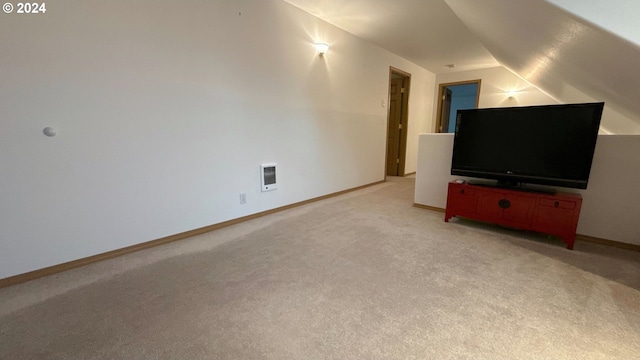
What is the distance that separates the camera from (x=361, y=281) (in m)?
1.79

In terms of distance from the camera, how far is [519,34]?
2406mm

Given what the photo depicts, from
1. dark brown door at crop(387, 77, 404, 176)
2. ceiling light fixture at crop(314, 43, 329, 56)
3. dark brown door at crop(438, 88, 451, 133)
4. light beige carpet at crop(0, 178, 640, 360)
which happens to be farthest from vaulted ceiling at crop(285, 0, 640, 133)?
dark brown door at crop(438, 88, 451, 133)

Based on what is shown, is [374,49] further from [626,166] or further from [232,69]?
[626,166]

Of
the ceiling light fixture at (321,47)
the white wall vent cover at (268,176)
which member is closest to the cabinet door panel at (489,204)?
the white wall vent cover at (268,176)

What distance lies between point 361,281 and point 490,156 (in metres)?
1.99

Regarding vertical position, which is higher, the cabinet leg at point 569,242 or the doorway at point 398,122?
the doorway at point 398,122

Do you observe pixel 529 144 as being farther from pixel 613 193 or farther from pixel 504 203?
pixel 613 193

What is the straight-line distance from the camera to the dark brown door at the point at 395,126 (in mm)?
5588

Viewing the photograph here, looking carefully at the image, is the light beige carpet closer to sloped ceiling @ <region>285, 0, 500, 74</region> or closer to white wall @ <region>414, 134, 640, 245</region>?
white wall @ <region>414, 134, 640, 245</region>

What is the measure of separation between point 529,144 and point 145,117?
11.6ft

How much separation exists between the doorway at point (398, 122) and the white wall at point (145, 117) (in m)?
2.47

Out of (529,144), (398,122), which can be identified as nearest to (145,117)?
(529,144)

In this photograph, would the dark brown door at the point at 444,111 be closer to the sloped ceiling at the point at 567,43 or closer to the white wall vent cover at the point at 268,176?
the sloped ceiling at the point at 567,43

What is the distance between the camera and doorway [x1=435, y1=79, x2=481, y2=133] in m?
6.16
